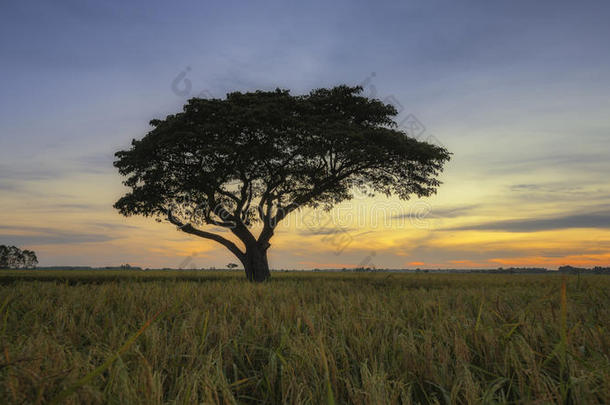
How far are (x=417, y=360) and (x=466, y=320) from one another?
173 cm

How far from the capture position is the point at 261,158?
2038cm

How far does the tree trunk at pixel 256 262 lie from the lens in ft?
75.3

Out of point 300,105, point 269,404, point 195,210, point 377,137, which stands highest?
point 300,105

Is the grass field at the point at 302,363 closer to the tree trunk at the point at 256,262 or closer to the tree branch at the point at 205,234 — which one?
the tree trunk at the point at 256,262

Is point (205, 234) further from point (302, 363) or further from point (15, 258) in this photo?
point (15, 258)

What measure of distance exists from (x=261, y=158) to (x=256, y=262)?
6.61 meters

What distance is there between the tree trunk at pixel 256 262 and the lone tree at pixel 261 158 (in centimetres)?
6

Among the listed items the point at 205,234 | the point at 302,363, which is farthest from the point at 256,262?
the point at 302,363

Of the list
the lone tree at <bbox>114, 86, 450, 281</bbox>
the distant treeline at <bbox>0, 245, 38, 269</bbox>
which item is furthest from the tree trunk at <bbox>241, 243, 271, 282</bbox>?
the distant treeline at <bbox>0, 245, 38, 269</bbox>

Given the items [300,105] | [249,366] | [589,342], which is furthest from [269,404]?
[300,105]

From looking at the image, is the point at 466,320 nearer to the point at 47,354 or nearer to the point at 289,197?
the point at 47,354

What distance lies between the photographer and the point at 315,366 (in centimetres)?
217

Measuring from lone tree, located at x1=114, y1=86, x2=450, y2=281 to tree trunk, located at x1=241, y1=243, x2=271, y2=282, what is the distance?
0.06 metres

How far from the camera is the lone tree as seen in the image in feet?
65.4
